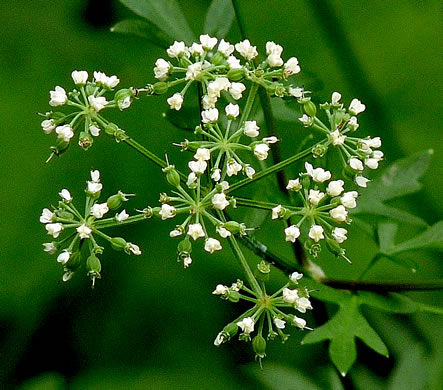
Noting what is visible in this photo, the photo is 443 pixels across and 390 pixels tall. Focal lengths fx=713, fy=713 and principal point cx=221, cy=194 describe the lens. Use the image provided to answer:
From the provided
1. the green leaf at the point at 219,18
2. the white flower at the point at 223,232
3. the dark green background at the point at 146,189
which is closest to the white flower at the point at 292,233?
the white flower at the point at 223,232

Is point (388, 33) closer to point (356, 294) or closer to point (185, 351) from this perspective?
point (185, 351)

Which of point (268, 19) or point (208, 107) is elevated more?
point (268, 19)

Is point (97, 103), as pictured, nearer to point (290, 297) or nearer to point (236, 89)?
point (236, 89)

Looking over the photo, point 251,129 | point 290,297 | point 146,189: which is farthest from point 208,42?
point 146,189

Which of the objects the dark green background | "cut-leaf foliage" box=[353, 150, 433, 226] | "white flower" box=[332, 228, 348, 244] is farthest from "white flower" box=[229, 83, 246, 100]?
the dark green background

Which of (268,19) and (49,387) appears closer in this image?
(49,387)

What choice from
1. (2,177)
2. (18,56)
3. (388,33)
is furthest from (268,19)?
(2,177)

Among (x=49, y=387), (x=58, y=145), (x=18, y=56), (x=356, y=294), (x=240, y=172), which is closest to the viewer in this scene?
(x=58, y=145)
